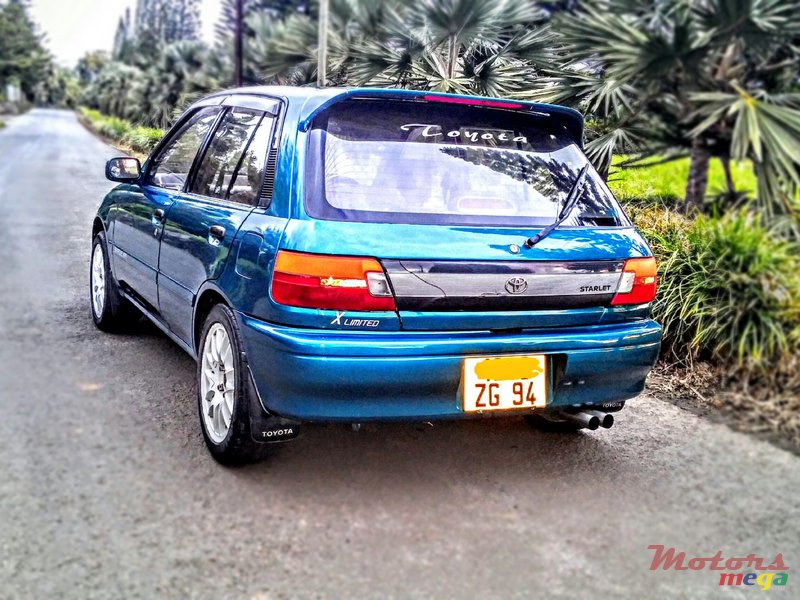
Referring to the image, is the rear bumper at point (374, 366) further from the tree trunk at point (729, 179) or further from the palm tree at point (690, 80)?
the tree trunk at point (729, 179)

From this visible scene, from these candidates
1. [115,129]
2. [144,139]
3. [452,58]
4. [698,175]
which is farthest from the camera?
[115,129]

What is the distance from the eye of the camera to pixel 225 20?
47.3 metres

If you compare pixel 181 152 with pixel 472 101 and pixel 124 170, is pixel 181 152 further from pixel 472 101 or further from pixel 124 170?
pixel 472 101

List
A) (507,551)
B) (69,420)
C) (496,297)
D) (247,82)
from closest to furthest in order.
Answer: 1. (507,551)
2. (496,297)
3. (69,420)
4. (247,82)

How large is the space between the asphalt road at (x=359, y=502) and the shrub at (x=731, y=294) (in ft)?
1.89

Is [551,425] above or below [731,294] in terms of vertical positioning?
below

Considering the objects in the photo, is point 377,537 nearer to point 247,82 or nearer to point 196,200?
point 196,200

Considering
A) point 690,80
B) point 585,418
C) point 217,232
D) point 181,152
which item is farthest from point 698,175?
point 217,232

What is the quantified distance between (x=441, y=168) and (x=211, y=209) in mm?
1152

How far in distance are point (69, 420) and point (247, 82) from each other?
2424 cm

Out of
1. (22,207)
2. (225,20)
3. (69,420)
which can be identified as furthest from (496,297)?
(225,20)

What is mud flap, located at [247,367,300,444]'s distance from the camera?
3.29m

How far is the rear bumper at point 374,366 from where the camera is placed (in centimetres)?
305

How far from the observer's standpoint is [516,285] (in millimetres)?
3275
